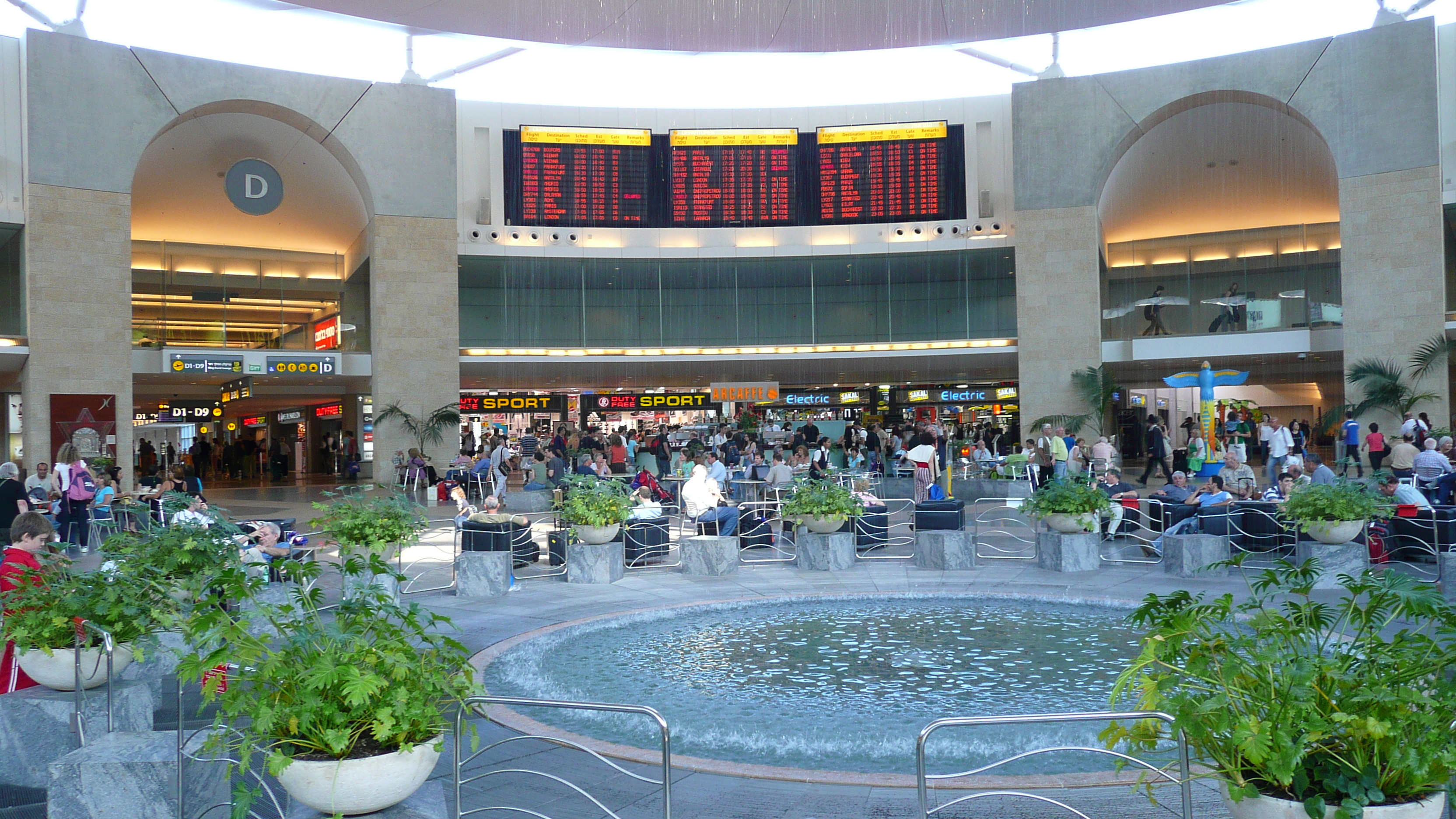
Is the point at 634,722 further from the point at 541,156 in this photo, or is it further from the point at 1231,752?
the point at 541,156

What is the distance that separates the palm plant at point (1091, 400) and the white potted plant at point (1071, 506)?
13706 mm

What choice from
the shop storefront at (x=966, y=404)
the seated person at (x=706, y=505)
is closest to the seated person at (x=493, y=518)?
the seated person at (x=706, y=505)

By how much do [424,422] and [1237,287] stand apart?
2189cm

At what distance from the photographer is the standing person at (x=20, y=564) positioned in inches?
209

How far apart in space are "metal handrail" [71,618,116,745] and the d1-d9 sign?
74.3 ft

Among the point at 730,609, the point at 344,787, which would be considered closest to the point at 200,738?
the point at 344,787

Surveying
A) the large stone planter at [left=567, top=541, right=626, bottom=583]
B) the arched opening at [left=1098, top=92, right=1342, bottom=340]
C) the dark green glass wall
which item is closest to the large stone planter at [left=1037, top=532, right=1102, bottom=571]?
the large stone planter at [left=567, top=541, right=626, bottom=583]

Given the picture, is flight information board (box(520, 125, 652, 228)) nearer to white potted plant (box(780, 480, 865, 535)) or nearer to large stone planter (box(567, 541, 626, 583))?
white potted plant (box(780, 480, 865, 535))

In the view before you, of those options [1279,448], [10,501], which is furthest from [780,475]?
[1279,448]

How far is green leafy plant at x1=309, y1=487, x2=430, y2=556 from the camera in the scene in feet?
32.7

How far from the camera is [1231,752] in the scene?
9.30 ft

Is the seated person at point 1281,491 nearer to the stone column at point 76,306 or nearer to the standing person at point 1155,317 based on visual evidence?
the standing person at point 1155,317

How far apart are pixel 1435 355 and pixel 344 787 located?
84.6 feet

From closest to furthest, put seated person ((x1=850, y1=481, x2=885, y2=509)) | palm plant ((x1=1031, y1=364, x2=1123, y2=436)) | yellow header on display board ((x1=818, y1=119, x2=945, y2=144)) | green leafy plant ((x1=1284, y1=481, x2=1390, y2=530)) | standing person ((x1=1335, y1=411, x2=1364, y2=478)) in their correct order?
green leafy plant ((x1=1284, y1=481, x2=1390, y2=530)) → seated person ((x1=850, y1=481, x2=885, y2=509)) → standing person ((x1=1335, y1=411, x2=1364, y2=478)) → palm plant ((x1=1031, y1=364, x2=1123, y2=436)) → yellow header on display board ((x1=818, y1=119, x2=945, y2=144))
